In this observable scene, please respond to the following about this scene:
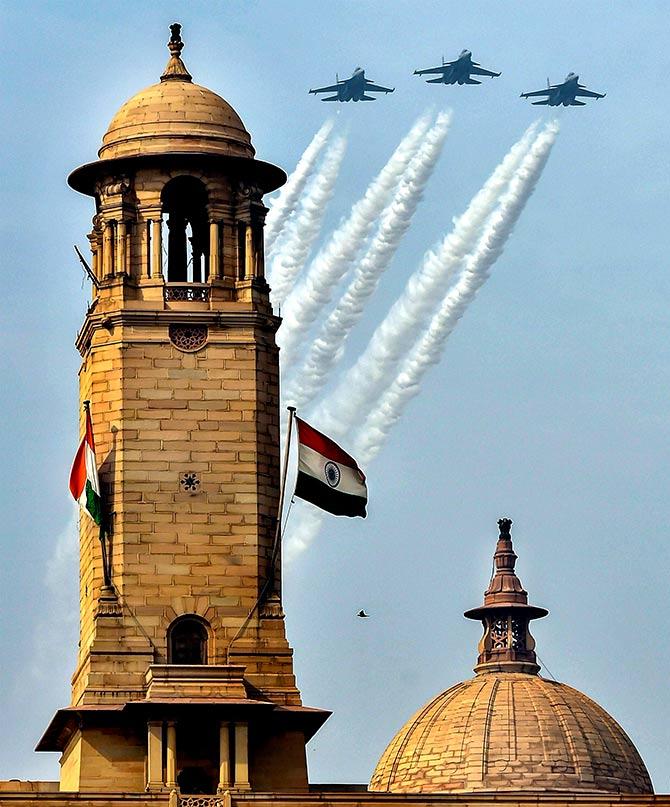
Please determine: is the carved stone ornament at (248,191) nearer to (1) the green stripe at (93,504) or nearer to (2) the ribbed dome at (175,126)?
(2) the ribbed dome at (175,126)

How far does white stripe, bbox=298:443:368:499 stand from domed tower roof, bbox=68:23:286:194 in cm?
998

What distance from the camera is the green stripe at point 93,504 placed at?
13212 cm

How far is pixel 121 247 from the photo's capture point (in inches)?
5335

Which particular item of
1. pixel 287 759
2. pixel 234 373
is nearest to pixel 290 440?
pixel 234 373

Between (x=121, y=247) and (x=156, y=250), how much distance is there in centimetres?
124

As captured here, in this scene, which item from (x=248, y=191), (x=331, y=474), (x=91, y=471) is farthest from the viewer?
(x=248, y=191)

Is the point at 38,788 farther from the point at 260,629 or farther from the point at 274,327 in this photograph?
the point at 274,327

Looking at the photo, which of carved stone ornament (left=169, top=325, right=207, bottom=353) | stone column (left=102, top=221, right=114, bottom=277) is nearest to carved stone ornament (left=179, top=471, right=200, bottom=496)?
carved stone ornament (left=169, top=325, right=207, bottom=353)

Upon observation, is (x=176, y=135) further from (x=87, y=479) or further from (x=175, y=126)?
(x=87, y=479)

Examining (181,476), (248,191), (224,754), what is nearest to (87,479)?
(181,476)

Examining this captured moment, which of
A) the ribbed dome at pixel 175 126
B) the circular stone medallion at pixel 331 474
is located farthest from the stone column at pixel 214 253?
the circular stone medallion at pixel 331 474

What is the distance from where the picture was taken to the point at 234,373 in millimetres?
134375

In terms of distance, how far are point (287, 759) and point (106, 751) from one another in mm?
6209

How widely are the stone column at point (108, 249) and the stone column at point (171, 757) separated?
16.8 metres
